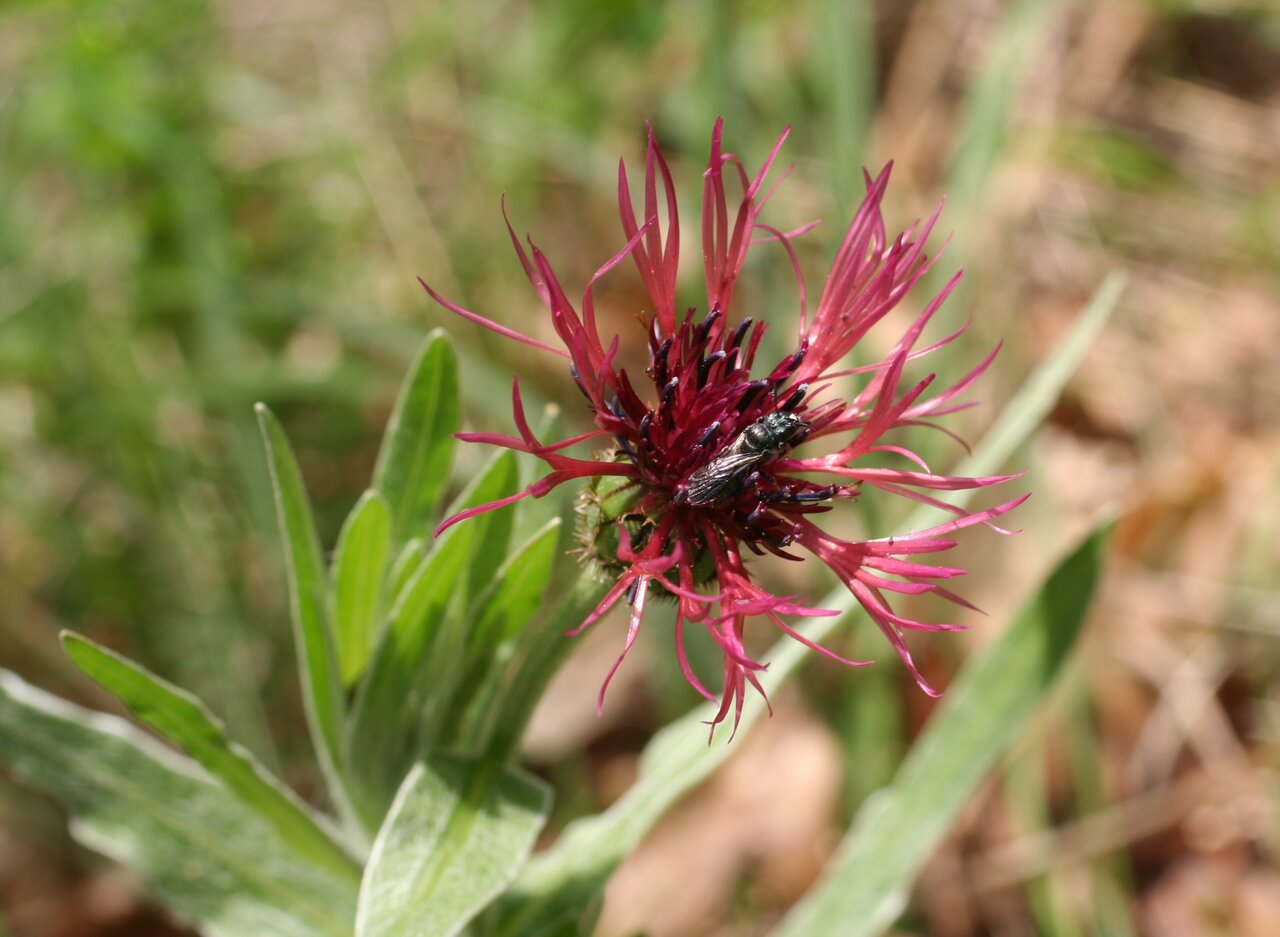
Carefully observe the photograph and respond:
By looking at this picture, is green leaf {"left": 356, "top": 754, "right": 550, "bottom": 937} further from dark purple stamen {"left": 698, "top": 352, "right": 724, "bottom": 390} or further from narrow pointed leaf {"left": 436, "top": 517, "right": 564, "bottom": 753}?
dark purple stamen {"left": 698, "top": 352, "right": 724, "bottom": 390}

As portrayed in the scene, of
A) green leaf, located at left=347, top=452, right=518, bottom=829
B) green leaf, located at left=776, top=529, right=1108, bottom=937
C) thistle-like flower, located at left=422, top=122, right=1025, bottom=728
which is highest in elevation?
thistle-like flower, located at left=422, top=122, right=1025, bottom=728

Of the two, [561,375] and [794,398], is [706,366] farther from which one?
[561,375]

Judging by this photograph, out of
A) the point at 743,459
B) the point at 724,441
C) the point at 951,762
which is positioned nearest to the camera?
the point at 743,459

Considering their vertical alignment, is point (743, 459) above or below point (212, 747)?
above

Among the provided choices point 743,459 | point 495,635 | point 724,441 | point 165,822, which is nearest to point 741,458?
point 743,459

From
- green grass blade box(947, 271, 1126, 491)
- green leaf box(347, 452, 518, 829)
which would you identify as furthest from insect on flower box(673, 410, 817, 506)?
green grass blade box(947, 271, 1126, 491)

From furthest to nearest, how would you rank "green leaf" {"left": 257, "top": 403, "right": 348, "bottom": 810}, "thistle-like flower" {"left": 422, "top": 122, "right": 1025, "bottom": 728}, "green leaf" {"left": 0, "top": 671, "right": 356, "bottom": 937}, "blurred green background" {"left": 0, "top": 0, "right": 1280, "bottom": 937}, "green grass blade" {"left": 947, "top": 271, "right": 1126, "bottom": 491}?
1. "blurred green background" {"left": 0, "top": 0, "right": 1280, "bottom": 937}
2. "green grass blade" {"left": 947, "top": 271, "right": 1126, "bottom": 491}
3. "green leaf" {"left": 0, "top": 671, "right": 356, "bottom": 937}
4. "green leaf" {"left": 257, "top": 403, "right": 348, "bottom": 810}
5. "thistle-like flower" {"left": 422, "top": 122, "right": 1025, "bottom": 728}
